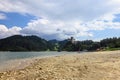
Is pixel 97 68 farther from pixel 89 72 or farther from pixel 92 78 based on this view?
pixel 92 78

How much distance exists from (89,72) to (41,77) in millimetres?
3630

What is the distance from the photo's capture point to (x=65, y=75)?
18.6m

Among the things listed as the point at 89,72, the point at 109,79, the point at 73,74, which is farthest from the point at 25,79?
the point at 109,79

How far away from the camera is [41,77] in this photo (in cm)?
1827

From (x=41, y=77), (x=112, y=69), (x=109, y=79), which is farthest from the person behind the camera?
(x=112, y=69)

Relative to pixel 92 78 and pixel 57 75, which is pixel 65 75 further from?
pixel 92 78

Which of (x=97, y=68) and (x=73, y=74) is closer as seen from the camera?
(x=73, y=74)

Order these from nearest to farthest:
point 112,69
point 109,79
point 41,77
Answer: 1. point 109,79
2. point 41,77
3. point 112,69

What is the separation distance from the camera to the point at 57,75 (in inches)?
734

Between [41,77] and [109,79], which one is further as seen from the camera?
[41,77]

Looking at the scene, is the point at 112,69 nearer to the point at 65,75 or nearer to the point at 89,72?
the point at 89,72

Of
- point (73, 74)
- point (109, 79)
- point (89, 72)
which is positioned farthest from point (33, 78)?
point (109, 79)

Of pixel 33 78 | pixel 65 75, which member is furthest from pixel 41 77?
pixel 65 75

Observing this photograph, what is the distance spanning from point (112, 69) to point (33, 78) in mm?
6194
